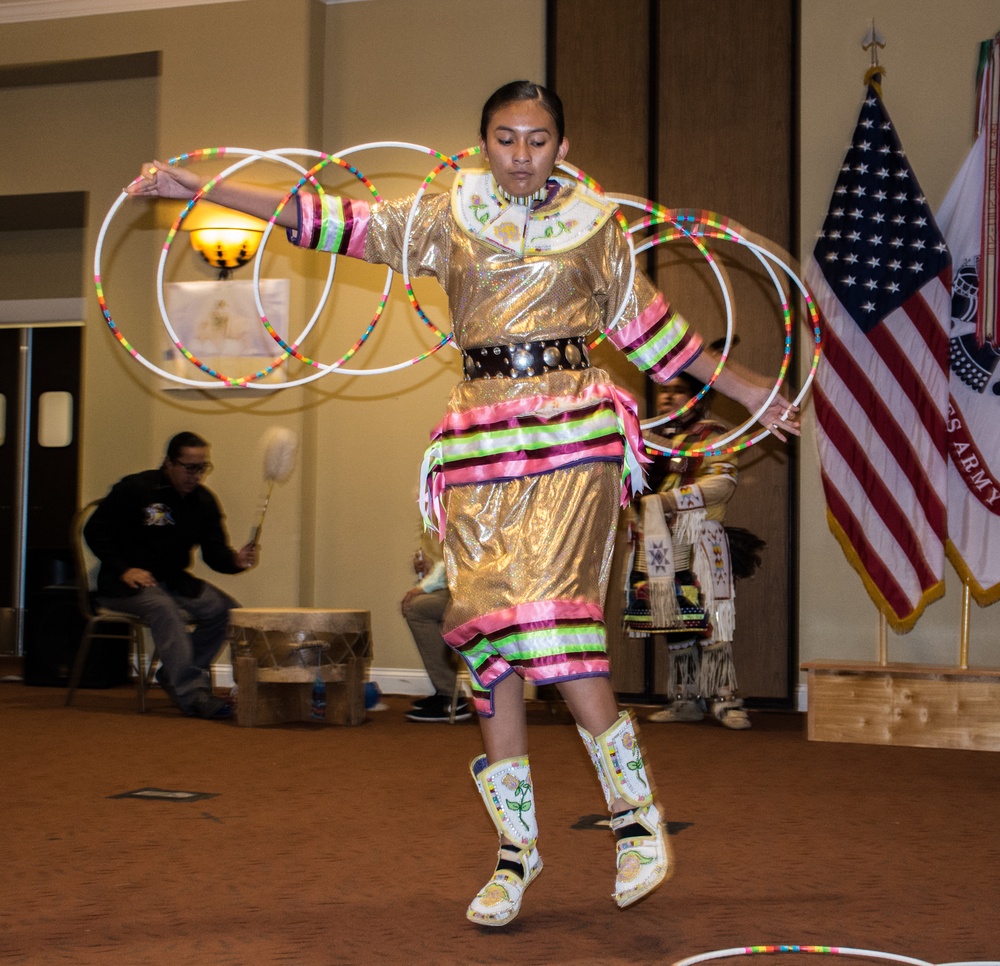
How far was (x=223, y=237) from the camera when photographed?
6.92 metres

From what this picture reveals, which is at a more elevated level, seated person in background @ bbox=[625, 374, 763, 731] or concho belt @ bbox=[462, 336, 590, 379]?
concho belt @ bbox=[462, 336, 590, 379]

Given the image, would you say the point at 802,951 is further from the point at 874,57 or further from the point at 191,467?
the point at 874,57

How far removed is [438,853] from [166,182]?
171cm

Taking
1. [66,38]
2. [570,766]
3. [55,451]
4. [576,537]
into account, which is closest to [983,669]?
[570,766]

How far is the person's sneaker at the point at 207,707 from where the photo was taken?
5844 millimetres

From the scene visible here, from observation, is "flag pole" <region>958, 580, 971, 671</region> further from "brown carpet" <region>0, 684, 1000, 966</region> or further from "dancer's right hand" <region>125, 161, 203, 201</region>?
"dancer's right hand" <region>125, 161, 203, 201</region>

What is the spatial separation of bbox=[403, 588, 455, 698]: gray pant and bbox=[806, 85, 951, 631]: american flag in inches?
73.3

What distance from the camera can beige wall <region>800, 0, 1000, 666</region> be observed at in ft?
20.5

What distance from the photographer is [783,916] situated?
261cm

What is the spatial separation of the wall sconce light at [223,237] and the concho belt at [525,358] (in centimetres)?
461

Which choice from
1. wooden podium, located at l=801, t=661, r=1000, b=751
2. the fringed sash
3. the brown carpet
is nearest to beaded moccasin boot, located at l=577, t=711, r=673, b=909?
the brown carpet

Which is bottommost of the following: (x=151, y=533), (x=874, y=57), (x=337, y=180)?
(x=151, y=533)

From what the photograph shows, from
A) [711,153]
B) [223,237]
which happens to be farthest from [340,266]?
[711,153]

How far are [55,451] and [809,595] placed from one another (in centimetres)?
579
